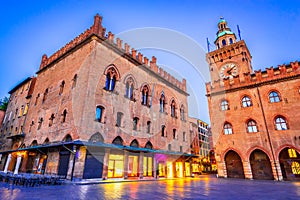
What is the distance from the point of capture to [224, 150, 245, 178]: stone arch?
18.5 m

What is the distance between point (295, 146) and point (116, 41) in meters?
20.2

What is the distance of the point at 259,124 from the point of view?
18.2 meters

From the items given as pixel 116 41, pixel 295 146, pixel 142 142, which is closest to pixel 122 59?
pixel 116 41

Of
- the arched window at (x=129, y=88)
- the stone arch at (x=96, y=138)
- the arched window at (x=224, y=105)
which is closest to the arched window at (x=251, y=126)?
the arched window at (x=224, y=105)

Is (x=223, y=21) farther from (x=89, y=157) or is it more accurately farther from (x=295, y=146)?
(x=89, y=157)

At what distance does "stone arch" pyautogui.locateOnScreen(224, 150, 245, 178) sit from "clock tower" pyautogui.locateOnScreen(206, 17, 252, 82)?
34.5 feet

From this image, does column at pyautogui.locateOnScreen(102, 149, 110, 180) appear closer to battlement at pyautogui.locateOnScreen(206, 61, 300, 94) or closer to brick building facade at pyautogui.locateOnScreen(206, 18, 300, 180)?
brick building facade at pyautogui.locateOnScreen(206, 18, 300, 180)

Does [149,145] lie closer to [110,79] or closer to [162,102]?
[162,102]

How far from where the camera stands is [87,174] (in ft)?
40.1

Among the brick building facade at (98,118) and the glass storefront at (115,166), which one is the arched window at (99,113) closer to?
the brick building facade at (98,118)

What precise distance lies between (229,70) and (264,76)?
274 inches

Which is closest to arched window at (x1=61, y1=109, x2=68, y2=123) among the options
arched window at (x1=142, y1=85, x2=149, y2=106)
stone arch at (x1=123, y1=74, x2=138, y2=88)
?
stone arch at (x1=123, y1=74, x2=138, y2=88)

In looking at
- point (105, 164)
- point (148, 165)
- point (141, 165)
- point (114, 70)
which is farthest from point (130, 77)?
point (148, 165)

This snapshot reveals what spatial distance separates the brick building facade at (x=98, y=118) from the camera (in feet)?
43.4
